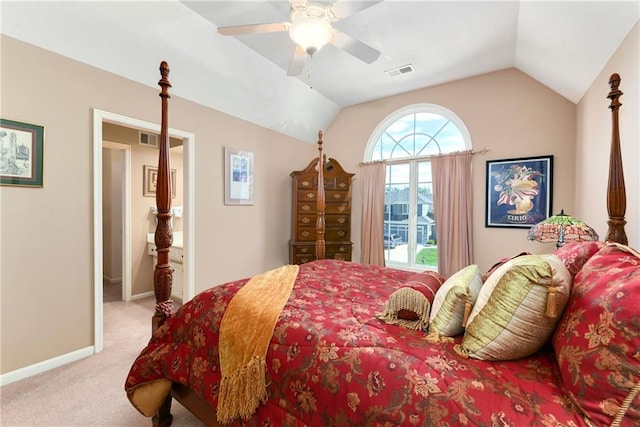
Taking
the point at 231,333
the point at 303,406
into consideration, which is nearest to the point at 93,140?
the point at 231,333

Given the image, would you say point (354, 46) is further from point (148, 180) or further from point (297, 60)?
point (148, 180)

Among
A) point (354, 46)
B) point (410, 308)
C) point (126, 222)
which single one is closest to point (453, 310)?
point (410, 308)

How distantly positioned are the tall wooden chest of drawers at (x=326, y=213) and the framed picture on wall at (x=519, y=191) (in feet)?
6.17

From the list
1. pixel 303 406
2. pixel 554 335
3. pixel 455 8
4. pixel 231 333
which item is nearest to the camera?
pixel 554 335

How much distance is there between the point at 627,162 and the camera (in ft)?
6.07

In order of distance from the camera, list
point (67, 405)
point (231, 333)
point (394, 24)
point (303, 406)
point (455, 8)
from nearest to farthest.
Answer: point (303, 406) < point (231, 333) < point (67, 405) < point (455, 8) < point (394, 24)

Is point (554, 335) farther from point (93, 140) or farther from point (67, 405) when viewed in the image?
point (93, 140)

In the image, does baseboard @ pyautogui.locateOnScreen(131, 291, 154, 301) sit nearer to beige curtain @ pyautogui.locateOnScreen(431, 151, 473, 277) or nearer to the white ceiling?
the white ceiling

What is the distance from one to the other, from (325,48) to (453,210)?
2474 mm

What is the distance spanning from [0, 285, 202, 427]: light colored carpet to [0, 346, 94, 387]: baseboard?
0.04 meters

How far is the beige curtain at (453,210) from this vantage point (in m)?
3.50

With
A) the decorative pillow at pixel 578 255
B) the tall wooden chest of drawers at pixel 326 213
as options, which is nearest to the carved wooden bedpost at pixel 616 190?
the decorative pillow at pixel 578 255

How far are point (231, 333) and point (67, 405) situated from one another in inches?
58.2

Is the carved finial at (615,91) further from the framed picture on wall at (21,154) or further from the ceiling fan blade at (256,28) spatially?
the framed picture on wall at (21,154)
